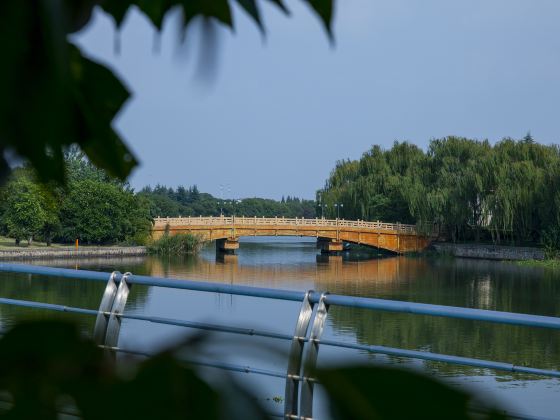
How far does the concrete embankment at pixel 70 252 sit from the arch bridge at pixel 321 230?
10.8 feet

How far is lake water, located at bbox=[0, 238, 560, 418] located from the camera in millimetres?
3467

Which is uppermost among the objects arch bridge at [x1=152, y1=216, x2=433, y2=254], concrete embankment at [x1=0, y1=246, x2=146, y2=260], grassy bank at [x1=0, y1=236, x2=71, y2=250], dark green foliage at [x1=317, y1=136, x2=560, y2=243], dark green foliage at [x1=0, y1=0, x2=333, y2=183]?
dark green foliage at [x1=317, y1=136, x2=560, y2=243]

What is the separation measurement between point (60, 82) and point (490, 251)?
32.9 m

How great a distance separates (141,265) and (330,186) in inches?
556

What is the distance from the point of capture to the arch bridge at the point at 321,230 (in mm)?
34938

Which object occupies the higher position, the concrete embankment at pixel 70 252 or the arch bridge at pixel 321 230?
the arch bridge at pixel 321 230

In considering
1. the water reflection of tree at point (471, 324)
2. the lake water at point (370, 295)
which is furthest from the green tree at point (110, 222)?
the water reflection of tree at point (471, 324)

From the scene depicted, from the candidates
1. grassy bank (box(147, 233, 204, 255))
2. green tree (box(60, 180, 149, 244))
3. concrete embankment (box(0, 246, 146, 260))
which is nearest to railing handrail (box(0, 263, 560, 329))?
concrete embankment (box(0, 246, 146, 260))

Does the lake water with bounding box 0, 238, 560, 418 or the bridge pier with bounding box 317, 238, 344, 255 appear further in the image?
the bridge pier with bounding box 317, 238, 344, 255

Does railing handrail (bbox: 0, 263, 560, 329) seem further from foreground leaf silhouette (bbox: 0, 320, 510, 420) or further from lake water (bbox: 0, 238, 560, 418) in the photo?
foreground leaf silhouette (bbox: 0, 320, 510, 420)

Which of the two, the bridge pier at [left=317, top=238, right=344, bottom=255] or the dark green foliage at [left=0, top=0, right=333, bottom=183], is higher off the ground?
the dark green foliage at [left=0, top=0, right=333, bottom=183]

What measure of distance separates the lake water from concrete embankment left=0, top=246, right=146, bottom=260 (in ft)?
2.98

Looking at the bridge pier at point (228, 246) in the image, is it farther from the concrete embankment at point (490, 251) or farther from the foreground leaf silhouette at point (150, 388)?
the foreground leaf silhouette at point (150, 388)

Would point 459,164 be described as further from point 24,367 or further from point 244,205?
point 24,367
